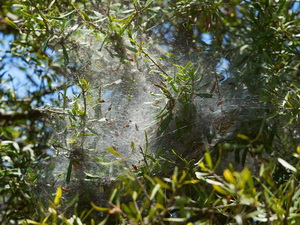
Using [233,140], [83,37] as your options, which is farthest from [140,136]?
[83,37]

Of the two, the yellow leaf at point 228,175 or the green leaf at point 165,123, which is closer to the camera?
the yellow leaf at point 228,175

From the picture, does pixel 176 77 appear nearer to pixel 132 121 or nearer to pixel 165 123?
pixel 165 123

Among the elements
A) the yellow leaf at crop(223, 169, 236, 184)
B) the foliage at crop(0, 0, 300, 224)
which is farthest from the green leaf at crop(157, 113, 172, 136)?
the yellow leaf at crop(223, 169, 236, 184)

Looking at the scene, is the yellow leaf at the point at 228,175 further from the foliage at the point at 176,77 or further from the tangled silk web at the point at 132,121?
the tangled silk web at the point at 132,121

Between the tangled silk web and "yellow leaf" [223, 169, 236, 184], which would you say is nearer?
"yellow leaf" [223, 169, 236, 184]

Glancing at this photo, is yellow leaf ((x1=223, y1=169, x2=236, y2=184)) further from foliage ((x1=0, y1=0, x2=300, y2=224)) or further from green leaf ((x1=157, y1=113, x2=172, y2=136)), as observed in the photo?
green leaf ((x1=157, y1=113, x2=172, y2=136))

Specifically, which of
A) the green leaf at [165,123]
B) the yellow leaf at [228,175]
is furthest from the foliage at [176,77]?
the yellow leaf at [228,175]

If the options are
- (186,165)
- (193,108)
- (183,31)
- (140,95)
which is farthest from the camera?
(183,31)

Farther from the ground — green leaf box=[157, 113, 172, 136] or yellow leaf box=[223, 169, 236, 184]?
yellow leaf box=[223, 169, 236, 184]

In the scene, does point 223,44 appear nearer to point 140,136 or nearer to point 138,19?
point 138,19
